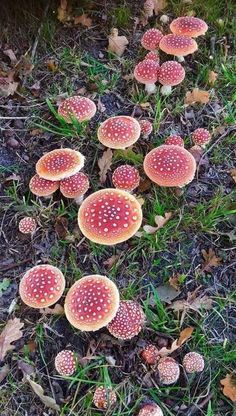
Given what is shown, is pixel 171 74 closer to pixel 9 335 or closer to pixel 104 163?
pixel 104 163

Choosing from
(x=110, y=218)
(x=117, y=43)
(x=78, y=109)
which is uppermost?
(x=117, y=43)

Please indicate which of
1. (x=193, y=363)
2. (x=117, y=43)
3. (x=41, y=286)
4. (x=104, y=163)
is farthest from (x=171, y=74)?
(x=193, y=363)

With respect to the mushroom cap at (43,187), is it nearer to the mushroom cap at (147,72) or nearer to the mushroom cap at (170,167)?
the mushroom cap at (170,167)

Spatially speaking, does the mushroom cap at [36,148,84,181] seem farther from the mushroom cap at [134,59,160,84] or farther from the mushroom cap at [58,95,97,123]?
the mushroom cap at [134,59,160,84]

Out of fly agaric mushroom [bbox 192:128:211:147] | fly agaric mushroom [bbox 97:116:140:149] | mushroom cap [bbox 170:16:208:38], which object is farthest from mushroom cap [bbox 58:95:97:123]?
mushroom cap [bbox 170:16:208:38]

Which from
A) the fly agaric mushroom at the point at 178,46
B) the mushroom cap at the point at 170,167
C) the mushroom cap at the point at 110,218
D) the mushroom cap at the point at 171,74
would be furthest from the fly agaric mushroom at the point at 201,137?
the mushroom cap at the point at 110,218
